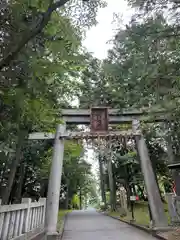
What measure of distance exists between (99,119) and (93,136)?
2.61 feet

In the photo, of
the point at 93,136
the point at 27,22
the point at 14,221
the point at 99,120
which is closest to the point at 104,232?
the point at 93,136

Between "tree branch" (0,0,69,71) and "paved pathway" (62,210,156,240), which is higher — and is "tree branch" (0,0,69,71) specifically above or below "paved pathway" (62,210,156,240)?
above

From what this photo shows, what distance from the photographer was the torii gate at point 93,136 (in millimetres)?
8141

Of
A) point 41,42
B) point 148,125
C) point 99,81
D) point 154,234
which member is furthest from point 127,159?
point 41,42

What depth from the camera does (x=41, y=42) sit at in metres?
3.26

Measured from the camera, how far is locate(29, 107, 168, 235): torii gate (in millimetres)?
8141

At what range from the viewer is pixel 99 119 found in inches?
373

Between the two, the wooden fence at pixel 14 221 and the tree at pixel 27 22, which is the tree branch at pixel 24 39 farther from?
the wooden fence at pixel 14 221

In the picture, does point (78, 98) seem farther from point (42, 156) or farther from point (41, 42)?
point (41, 42)

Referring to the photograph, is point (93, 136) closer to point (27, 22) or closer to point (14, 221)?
point (14, 221)

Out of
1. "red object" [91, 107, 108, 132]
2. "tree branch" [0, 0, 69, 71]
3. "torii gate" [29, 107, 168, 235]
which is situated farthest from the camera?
"red object" [91, 107, 108, 132]

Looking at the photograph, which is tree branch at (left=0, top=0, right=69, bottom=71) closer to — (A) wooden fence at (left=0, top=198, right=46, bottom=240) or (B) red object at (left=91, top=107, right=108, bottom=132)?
(A) wooden fence at (left=0, top=198, right=46, bottom=240)

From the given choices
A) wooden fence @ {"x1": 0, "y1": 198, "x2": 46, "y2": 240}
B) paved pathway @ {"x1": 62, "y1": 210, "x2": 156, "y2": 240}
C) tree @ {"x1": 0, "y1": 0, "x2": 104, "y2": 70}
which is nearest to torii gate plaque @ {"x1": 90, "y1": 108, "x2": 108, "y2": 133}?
paved pathway @ {"x1": 62, "y1": 210, "x2": 156, "y2": 240}

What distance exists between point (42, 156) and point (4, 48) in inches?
369
